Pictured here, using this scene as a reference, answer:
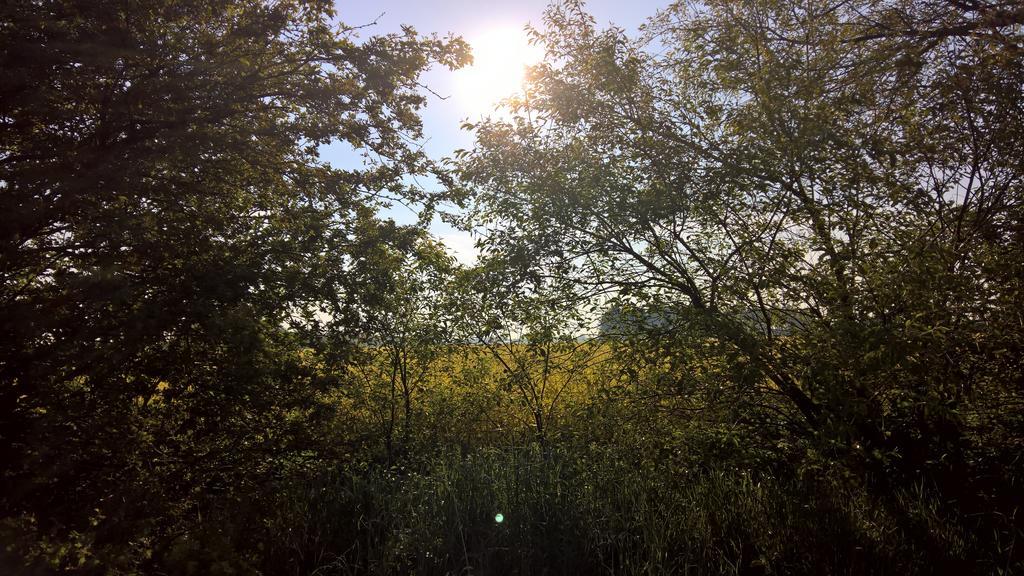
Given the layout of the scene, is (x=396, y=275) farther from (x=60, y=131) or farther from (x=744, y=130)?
(x=744, y=130)

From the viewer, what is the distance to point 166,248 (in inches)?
176

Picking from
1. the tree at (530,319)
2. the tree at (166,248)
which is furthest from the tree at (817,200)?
the tree at (166,248)

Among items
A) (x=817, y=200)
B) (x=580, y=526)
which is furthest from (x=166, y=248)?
(x=817, y=200)

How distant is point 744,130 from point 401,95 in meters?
3.46

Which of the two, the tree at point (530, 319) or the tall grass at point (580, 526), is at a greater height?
the tree at point (530, 319)

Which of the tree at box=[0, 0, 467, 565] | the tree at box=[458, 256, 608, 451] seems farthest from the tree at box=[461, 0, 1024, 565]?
the tree at box=[0, 0, 467, 565]

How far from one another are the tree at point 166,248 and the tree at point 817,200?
1.68 m

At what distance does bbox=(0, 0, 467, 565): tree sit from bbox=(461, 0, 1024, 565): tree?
1682 mm

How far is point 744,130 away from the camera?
4.67 metres

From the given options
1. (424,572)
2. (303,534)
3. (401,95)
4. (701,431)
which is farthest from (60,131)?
(701,431)

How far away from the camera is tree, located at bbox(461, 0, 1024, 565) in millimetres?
4086

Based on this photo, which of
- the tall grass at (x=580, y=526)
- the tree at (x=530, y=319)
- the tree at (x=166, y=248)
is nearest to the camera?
the tall grass at (x=580, y=526)

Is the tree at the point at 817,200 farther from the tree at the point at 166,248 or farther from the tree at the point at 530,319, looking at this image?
the tree at the point at 166,248

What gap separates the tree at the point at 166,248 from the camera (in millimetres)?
3992
